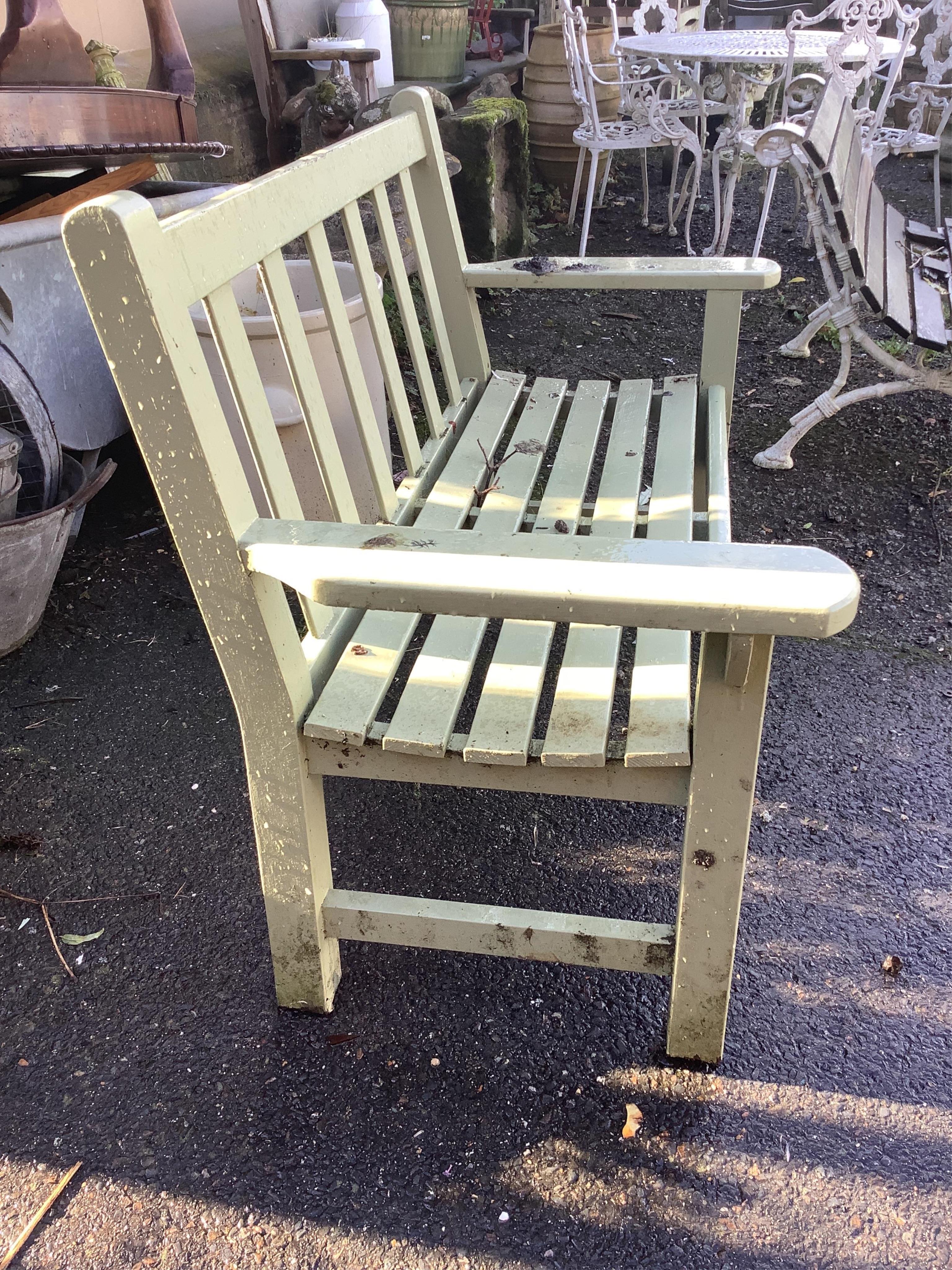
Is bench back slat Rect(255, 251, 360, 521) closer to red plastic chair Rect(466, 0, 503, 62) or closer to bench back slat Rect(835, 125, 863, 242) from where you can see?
bench back slat Rect(835, 125, 863, 242)

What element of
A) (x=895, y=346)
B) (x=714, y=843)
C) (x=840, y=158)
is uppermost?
(x=840, y=158)

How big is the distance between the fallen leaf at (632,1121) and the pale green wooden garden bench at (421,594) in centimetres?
12

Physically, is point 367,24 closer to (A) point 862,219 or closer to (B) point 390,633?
(A) point 862,219

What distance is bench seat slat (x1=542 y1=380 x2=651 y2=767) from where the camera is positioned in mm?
1371

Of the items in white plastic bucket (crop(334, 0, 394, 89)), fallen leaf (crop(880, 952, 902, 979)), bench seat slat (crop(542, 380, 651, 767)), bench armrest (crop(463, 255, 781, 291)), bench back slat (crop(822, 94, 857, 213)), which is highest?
white plastic bucket (crop(334, 0, 394, 89))

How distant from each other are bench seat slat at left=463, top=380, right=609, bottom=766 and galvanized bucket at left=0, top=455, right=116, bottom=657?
1.19m

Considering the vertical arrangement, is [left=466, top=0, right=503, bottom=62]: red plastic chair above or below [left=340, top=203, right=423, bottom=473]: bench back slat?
above

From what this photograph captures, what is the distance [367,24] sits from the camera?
576 cm

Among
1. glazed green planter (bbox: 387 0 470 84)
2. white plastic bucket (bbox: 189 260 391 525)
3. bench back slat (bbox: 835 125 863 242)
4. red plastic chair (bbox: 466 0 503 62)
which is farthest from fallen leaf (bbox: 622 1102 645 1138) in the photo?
red plastic chair (bbox: 466 0 503 62)

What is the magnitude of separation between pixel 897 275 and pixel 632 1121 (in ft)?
9.96

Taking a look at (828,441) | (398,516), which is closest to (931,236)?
(828,441)

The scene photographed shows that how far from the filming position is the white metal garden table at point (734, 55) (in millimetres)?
4824

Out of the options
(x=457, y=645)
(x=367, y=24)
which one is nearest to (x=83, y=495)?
(x=457, y=645)

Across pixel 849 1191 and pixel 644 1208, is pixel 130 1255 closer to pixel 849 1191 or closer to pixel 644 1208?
pixel 644 1208
